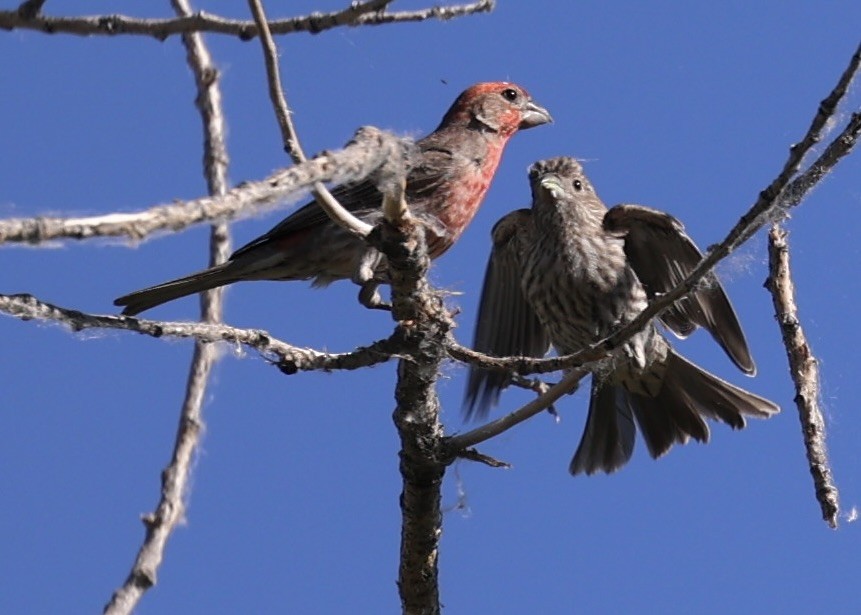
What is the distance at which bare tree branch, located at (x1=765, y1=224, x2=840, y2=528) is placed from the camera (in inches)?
146

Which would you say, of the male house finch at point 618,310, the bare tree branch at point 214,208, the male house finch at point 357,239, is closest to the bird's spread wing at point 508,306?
the male house finch at point 618,310

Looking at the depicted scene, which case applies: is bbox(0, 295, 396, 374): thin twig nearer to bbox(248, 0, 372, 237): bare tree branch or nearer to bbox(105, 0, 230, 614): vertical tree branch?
bbox(105, 0, 230, 614): vertical tree branch

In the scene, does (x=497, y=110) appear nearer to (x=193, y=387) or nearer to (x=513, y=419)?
(x=513, y=419)

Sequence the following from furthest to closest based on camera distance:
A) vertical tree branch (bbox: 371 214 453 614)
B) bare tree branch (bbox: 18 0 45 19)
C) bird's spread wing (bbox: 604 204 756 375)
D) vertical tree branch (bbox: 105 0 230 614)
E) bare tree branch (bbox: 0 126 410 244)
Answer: bird's spread wing (bbox: 604 204 756 375)
vertical tree branch (bbox: 371 214 453 614)
vertical tree branch (bbox: 105 0 230 614)
bare tree branch (bbox: 18 0 45 19)
bare tree branch (bbox: 0 126 410 244)

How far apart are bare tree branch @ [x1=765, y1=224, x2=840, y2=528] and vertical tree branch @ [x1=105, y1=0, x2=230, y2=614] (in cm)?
154

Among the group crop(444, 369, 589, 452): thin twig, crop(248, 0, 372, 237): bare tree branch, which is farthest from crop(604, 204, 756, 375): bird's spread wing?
crop(248, 0, 372, 237): bare tree branch

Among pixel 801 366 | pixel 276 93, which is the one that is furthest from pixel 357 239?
pixel 276 93

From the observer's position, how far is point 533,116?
21.1 feet

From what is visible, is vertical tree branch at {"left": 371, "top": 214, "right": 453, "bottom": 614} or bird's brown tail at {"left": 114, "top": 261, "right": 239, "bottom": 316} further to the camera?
bird's brown tail at {"left": 114, "top": 261, "right": 239, "bottom": 316}

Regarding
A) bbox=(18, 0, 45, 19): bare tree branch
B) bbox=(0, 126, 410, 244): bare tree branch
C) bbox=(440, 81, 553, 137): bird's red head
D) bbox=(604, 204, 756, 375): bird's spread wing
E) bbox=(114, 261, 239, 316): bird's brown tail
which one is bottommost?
bbox=(0, 126, 410, 244): bare tree branch

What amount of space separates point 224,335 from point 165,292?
4.65ft

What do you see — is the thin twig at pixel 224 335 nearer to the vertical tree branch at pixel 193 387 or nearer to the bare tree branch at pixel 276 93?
the vertical tree branch at pixel 193 387

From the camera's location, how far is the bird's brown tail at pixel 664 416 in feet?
21.3

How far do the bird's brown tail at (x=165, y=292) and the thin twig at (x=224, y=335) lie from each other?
1.06 m
